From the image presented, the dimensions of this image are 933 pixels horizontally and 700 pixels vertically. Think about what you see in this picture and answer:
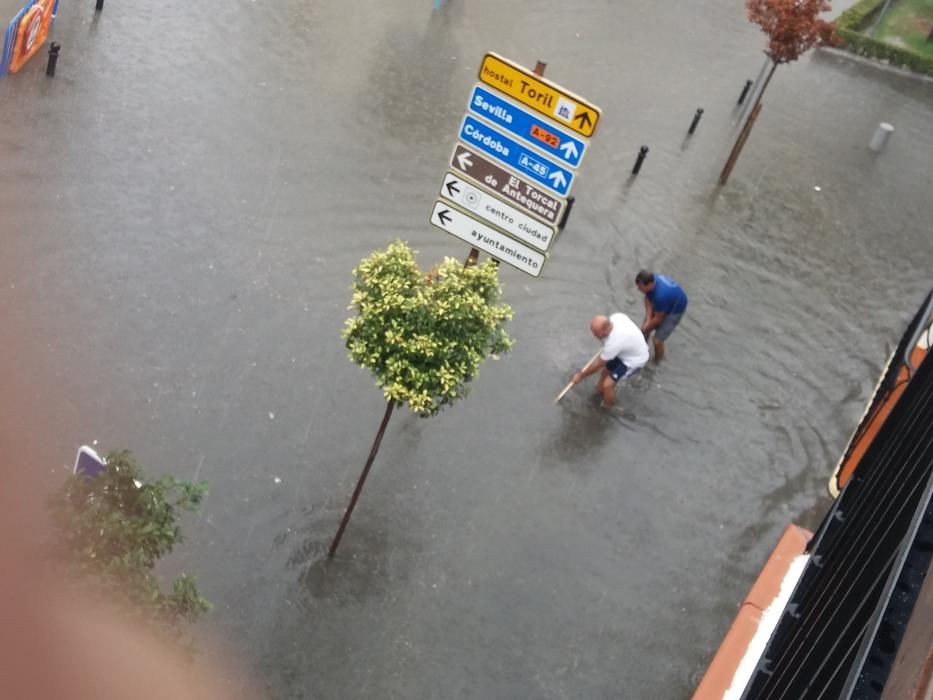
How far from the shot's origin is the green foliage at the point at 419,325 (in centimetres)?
720

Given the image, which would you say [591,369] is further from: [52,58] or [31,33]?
[31,33]

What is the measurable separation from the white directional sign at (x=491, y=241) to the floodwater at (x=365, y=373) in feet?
6.88

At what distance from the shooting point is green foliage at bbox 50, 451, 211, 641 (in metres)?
5.57

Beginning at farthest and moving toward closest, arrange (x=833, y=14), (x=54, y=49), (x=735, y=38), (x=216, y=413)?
1. (x=833, y=14)
2. (x=735, y=38)
3. (x=54, y=49)
4. (x=216, y=413)

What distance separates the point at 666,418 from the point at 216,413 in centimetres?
420

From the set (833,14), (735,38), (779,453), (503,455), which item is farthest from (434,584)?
(833,14)

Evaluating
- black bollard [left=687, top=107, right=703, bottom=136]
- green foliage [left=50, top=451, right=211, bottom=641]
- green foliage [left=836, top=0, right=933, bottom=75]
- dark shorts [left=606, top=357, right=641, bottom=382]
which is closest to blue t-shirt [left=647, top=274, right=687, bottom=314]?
dark shorts [left=606, top=357, right=641, bottom=382]

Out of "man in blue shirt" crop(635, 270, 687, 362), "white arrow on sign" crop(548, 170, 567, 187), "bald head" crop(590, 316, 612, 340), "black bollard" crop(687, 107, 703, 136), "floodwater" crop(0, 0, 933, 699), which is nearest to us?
"white arrow on sign" crop(548, 170, 567, 187)

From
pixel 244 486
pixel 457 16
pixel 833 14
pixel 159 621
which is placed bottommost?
pixel 244 486

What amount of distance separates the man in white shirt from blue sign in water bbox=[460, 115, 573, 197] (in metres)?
2.36

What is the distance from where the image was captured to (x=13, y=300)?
9438mm

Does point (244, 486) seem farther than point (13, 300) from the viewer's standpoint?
No

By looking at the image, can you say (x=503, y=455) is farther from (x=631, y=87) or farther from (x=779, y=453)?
(x=631, y=87)

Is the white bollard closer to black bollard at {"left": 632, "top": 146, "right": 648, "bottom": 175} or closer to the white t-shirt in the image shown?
black bollard at {"left": 632, "top": 146, "right": 648, "bottom": 175}
